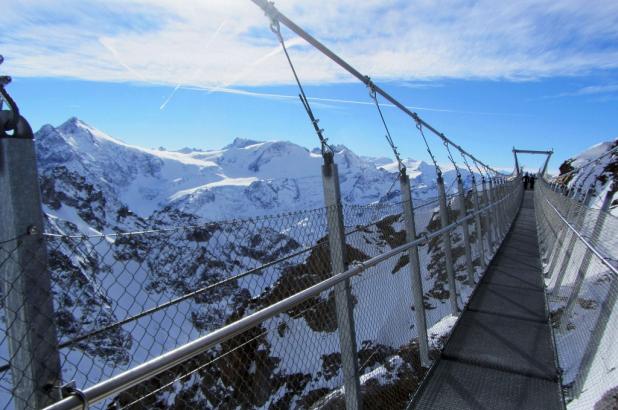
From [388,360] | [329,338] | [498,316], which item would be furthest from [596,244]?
[329,338]

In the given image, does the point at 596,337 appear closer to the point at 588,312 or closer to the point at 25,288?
the point at 588,312

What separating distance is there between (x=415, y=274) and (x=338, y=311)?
1686mm

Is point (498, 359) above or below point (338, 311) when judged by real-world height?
below

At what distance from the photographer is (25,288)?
4.44ft

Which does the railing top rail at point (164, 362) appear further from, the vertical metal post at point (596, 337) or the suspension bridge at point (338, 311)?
the vertical metal post at point (596, 337)

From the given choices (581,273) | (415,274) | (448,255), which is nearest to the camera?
(415,274)

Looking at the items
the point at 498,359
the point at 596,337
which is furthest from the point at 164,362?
the point at 498,359

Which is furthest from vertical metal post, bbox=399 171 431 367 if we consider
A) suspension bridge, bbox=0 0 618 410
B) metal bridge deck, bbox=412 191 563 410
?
metal bridge deck, bbox=412 191 563 410

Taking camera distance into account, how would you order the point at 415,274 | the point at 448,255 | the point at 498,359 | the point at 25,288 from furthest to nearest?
the point at 448,255
the point at 498,359
the point at 415,274
the point at 25,288

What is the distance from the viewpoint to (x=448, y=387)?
4051 mm

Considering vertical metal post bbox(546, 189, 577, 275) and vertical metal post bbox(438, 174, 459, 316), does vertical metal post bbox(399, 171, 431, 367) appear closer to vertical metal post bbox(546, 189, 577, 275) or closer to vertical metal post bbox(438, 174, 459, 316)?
vertical metal post bbox(438, 174, 459, 316)

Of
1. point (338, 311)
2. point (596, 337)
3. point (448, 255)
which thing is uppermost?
point (338, 311)

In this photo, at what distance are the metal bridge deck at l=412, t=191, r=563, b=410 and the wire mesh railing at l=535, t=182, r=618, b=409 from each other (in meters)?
0.18

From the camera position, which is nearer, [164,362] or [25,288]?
[25,288]
